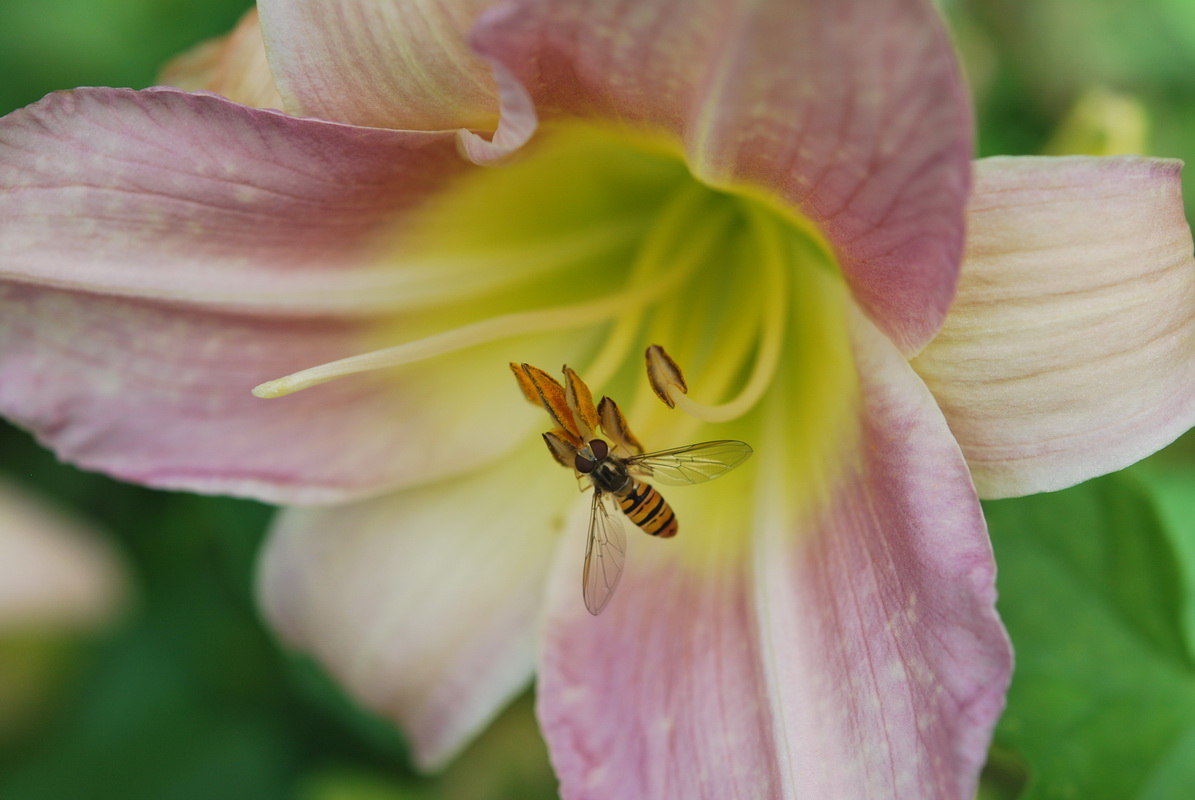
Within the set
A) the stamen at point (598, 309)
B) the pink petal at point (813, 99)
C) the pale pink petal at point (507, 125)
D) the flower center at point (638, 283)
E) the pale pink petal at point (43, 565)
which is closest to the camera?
the pink petal at point (813, 99)

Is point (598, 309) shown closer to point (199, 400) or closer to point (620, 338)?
point (620, 338)

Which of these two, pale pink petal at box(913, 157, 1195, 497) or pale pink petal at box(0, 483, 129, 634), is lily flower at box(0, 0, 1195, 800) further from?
pale pink petal at box(0, 483, 129, 634)

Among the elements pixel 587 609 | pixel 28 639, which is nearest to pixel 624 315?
pixel 587 609

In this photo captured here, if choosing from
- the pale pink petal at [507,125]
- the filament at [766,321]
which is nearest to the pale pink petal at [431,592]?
the filament at [766,321]

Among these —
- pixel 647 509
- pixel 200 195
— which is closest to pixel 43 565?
pixel 200 195

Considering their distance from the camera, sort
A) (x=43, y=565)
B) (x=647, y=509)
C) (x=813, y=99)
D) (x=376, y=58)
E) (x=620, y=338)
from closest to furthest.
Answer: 1. (x=813, y=99)
2. (x=376, y=58)
3. (x=647, y=509)
4. (x=620, y=338)
5. (x=43, y=565)

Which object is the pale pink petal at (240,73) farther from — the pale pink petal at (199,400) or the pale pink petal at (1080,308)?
the pale pink petal at (1080,308)
